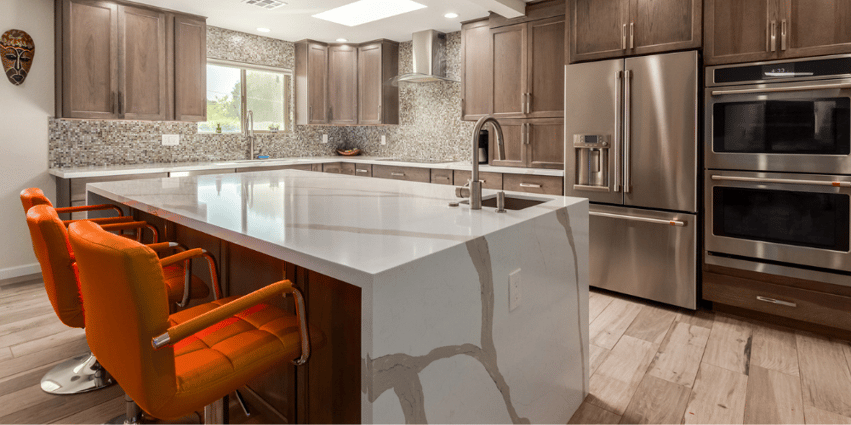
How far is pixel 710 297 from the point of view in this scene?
3.05 meters

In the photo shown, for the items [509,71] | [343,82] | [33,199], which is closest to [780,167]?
[509,71]

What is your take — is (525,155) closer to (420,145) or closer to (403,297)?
(420,145)

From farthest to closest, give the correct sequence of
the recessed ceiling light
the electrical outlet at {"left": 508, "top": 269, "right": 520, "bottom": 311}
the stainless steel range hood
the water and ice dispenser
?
1. the stainless steel range hood
2. the recessed ceiling light
3. the water and ice dispenser
4. the electrical outlet at {"left": 508, "top": 269, "right": 520, "bottom": 311}

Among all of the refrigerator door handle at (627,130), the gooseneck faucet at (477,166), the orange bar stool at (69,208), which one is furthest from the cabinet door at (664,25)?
the orange bar stool at (69,208)

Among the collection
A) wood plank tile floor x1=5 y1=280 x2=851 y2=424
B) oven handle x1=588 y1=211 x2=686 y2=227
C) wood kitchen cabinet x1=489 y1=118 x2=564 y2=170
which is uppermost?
wood kitchen cabinet x1=489 y1=118 x2=564 y2=170

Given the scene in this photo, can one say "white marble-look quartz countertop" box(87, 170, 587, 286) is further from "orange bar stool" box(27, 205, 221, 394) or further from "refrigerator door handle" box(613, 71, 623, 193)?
"refrigerator door handle" box(613, 71, 623, 193)

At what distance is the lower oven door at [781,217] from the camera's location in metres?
2.56

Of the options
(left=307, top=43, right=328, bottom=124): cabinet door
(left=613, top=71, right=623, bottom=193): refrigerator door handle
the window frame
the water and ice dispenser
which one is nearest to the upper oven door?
(left=613, top=71, right=623, bottom=193): refrigerator door handle

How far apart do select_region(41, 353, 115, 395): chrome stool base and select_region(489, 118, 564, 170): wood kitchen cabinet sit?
10.8 feet

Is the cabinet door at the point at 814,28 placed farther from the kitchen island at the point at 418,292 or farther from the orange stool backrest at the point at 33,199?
the orange stool backrest at the point at 33,199

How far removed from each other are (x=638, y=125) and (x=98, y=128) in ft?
14.5

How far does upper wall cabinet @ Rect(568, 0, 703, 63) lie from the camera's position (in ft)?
9.77

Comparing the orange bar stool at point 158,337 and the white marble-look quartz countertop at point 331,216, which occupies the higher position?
the white marble-look quartz countertop at point 331,216

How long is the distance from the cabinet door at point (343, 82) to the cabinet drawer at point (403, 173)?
0.83 metres
